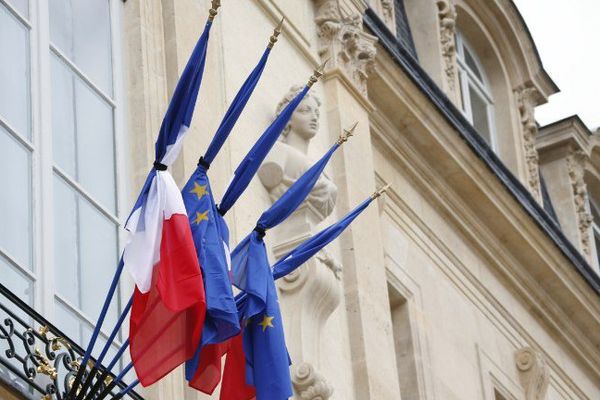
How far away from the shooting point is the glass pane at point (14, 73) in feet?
40.0

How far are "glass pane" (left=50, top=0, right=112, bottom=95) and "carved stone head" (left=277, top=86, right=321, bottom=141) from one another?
4.97 feet

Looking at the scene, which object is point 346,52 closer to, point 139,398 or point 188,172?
point 188,172

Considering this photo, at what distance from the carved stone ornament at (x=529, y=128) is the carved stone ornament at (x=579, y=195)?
0.93m

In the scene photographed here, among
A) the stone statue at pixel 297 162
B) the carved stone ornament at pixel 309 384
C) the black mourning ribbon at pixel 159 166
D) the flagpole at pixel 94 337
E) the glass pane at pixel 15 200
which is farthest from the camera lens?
the stone statue at pixel 297 162

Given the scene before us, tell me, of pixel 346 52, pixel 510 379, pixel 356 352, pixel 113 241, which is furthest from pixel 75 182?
pixel 510 379

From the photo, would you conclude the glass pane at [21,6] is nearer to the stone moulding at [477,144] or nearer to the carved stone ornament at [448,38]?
the stone moulding at [477,144]

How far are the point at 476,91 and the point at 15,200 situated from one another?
9.66 metres

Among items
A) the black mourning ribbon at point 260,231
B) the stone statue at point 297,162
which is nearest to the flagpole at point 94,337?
the black mourning ribbon at point 260,231

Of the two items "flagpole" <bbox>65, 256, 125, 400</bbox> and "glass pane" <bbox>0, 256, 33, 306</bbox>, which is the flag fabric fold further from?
"glass pane" <bbox>0, 256, 33, 306</bbox>

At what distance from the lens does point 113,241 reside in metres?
12.5

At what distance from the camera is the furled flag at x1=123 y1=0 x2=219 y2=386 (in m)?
11.2

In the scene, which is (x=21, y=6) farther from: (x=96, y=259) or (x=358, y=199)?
(x=358, y=199)

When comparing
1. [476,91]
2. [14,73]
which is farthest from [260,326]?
[476,91]

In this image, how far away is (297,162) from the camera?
561 inches
